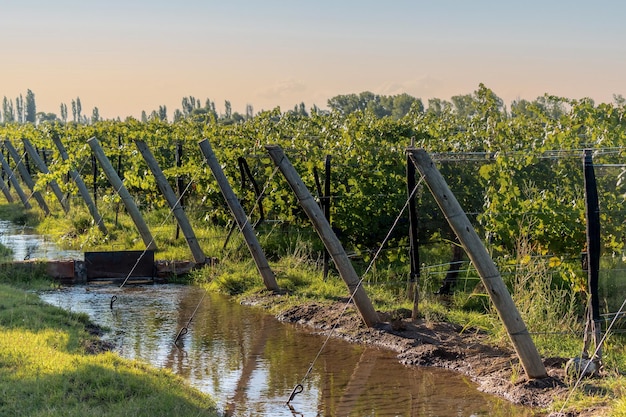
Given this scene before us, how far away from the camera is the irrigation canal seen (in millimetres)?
7676

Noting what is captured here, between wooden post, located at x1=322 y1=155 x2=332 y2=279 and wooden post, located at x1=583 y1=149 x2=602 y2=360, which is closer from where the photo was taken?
wooden post, located at x1=583 y1=149 x2=602 y2=360

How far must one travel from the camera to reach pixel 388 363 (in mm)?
9094

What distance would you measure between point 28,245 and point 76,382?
1213cm

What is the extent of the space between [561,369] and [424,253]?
612 centimetres

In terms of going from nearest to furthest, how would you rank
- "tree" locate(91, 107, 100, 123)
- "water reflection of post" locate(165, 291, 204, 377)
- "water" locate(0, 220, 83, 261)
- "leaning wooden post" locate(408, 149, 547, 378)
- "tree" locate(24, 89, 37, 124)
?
"leaning wooden post" locate(408, 149, 547, 378) → "water reflection of post" locate(165, 291, 204, 377) → "water" locate(0, 220, 83, 261) → "tree" locate(91, 107, 100, 123) → "tree" locate(24, 89, 37, 124)

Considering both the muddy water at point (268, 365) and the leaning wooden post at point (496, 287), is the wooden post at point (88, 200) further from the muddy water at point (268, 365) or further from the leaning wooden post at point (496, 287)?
the leaning wooden post at point (496, 287)

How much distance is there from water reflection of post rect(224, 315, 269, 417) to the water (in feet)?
19.1

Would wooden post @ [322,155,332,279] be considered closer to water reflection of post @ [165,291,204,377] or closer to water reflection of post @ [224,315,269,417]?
water reflection of post @ [224,315,269,417]

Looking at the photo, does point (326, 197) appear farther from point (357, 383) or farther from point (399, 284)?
point (357, 383)

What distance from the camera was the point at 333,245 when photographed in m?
10.1

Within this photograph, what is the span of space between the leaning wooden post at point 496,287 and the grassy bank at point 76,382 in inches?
105

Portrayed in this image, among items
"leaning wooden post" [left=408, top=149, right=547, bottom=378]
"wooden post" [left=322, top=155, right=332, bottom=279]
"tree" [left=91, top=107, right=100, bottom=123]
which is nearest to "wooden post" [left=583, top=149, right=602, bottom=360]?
"leaning wooden post" [left=408, top=149, right=547, bottom=378]

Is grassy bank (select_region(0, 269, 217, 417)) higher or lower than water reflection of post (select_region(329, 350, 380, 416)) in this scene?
higher

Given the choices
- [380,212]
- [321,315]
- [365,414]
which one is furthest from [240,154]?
[365,414]
